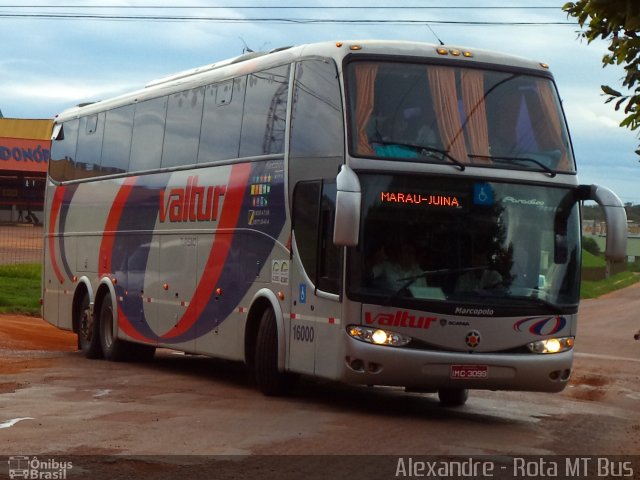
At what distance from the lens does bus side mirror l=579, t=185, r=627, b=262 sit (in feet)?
46.2

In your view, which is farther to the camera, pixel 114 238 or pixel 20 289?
pixel 20 289

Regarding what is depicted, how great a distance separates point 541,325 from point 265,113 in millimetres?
4476

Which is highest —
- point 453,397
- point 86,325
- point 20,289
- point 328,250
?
point 328,250

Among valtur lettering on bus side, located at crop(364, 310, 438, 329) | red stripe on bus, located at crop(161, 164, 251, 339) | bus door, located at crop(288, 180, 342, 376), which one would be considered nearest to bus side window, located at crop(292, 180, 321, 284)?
bus door, located at crop(288, 180, 342, 376)

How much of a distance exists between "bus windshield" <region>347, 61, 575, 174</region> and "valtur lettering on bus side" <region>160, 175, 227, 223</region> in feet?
12.0

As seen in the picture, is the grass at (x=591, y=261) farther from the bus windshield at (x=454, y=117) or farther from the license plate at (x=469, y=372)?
the license plate at (x=469, y=372)

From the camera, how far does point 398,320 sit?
13.7 m

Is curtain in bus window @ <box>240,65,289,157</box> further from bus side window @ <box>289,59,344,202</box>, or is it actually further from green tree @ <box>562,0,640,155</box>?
green tree @ <box>562,0,640,155</box>

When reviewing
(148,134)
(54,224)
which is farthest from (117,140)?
(54,224)

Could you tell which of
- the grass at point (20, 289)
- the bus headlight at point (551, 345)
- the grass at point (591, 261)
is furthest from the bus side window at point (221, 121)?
the grass at point (591, 261)

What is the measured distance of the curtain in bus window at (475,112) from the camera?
14.4m

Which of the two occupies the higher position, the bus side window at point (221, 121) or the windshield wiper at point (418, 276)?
the bus side window at point (221, 121)

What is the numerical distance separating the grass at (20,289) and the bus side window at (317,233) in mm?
17974

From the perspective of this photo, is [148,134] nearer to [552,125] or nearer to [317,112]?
[317,112]
